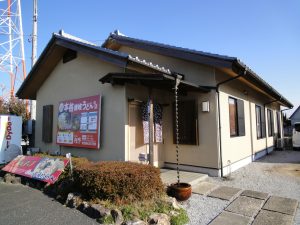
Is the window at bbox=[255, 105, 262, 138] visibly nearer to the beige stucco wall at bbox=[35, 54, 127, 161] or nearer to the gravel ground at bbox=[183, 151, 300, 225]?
the gravel ground at bbox=[183, 151, 300, 225]

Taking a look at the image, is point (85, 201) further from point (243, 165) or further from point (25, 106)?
point (25, 106)

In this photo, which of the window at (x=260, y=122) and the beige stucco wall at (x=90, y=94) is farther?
the window at (x=260, y=122)

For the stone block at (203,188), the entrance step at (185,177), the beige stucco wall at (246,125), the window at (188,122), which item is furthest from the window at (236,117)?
the stone block at (203,188)

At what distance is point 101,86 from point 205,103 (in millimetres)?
3505

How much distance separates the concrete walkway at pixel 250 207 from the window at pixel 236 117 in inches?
117

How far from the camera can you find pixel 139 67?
22.3ft

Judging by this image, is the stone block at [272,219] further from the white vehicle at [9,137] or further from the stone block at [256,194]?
the white vehicle at [9,137]

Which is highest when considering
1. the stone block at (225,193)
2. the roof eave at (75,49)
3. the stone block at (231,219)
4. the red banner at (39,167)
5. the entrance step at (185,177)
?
the roof eave at (75,49)

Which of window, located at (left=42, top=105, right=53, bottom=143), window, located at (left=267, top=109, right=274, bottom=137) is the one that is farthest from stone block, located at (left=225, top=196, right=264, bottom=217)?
Result: window, located at (left=267, top=109, right=274, bottom=137)

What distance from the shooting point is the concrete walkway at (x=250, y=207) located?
159 inches

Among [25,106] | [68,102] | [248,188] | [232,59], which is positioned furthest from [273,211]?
[25,106]

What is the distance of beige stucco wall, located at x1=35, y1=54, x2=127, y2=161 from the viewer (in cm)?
718

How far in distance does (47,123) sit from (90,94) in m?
3.17

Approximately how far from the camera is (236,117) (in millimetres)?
8773
